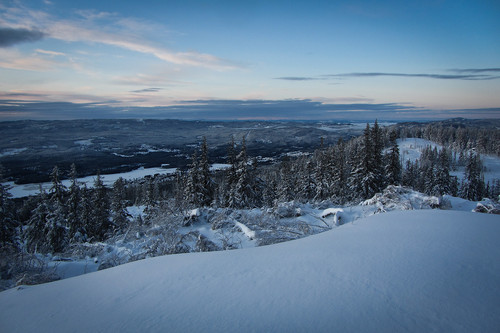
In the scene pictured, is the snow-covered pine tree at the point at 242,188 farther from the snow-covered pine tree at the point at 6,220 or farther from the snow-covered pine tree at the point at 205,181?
the snow-covered pine tree at the point at 6,220

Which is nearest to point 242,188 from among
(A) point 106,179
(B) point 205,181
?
(B) point 205,181

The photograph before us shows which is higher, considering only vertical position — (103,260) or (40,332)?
(40,332)

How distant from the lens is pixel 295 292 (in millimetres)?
2797

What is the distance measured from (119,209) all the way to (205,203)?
→ 31.7 feet

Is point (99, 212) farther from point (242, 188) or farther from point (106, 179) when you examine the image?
point (106, 179)

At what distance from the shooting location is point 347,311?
7.82ft

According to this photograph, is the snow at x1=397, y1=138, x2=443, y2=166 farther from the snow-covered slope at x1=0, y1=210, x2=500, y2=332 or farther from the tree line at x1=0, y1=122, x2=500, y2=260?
the snow-covered slope at x1=0, y1=210, x2=500, y2=332

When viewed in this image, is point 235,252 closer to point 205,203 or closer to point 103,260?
point 103,260

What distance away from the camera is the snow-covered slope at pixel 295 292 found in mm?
2303

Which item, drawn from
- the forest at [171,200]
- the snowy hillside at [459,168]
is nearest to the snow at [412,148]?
the snowy hillside at [459,168]

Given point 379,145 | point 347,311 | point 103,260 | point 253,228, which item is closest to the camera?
point 347,311

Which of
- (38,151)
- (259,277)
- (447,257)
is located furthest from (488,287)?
(38,151)

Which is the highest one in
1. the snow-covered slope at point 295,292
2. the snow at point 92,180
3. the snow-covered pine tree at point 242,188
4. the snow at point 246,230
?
the snow-covered slope at point 295,292

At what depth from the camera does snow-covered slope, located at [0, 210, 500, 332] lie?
90.7 inches
